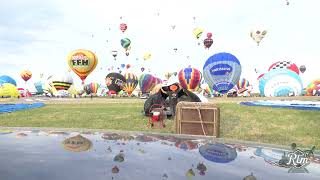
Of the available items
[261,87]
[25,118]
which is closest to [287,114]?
[25,118]

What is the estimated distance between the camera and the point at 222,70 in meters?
47.5

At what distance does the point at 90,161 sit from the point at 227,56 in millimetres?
41134

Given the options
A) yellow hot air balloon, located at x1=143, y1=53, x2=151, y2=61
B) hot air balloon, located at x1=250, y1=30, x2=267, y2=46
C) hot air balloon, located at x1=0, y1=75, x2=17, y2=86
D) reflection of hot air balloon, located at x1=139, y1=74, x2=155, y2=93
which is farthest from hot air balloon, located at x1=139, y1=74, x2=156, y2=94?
hot air balloon, located at x1=0, y1=75, x2=17, y2=86

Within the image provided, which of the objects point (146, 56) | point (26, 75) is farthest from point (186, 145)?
point (26, 75)

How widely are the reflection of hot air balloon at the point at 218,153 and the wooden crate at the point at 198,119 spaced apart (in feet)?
20.8

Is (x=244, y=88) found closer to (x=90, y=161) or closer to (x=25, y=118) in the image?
(x=25, y=118)

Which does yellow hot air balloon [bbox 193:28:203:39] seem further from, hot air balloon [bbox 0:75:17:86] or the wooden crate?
the wooden crate

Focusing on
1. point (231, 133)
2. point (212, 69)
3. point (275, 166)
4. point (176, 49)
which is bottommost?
point (231, 133)

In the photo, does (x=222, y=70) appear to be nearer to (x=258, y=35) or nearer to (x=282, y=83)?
(x=282, y=83)

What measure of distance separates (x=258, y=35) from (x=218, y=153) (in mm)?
55764

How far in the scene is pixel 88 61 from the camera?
54938 mm

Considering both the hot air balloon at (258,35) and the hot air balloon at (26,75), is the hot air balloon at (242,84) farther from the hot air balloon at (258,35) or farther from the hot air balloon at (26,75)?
the hot air balloon at (26,75)

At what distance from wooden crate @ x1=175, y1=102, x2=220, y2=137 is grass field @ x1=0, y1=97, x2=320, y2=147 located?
2.99m

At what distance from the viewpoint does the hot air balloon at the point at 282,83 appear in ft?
177
